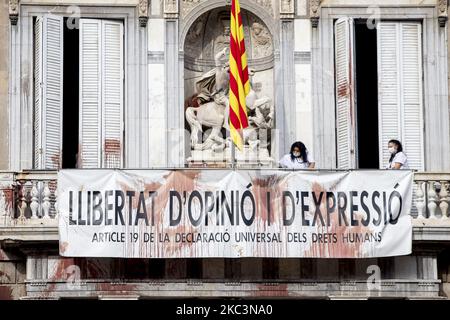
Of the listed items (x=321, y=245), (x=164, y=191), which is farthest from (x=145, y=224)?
(x=321, y=245)

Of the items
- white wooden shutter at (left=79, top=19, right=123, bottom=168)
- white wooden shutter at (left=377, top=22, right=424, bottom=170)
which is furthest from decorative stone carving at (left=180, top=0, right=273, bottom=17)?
white wooden shutter at (left=377, top=22, right=424, bottom=170)

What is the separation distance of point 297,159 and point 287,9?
10.9 ft

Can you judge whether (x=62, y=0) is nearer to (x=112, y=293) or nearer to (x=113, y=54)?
(x=113, y=54)

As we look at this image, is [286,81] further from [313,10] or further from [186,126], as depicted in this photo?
[186,126]

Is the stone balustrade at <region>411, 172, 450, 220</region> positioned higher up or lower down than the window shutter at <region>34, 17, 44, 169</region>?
lower down

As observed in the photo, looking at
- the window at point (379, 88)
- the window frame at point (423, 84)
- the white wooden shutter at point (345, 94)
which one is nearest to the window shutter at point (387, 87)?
the window at point (379, 88)

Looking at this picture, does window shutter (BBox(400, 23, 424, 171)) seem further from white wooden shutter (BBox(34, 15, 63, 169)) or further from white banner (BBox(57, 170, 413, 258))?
white wooden shutter (BBox(34, 15, 63, 169))

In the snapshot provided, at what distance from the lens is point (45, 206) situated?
117 ft

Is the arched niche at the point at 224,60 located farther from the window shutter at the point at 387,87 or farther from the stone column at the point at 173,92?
the window shutter at the point at 387,87

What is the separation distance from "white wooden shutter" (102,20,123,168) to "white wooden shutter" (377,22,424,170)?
5393 millimetres

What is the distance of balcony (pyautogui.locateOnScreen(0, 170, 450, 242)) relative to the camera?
35.5 metres

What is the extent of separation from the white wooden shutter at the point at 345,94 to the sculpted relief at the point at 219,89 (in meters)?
1.40

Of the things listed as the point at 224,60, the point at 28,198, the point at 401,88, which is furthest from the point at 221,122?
the point at 28,198
